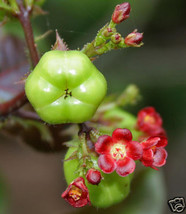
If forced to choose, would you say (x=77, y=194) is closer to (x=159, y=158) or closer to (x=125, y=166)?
(x=125, y=166)

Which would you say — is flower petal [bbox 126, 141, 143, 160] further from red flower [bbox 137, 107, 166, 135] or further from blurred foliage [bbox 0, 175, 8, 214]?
blurred foliage [bbox 0, 175, 8, 214]

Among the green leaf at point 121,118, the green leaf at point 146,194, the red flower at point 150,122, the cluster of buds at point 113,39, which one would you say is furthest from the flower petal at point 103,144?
the green leaf at point 146,194

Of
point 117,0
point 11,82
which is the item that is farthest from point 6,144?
point 117,0

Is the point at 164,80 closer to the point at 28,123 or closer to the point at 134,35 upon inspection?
the point at 28,123

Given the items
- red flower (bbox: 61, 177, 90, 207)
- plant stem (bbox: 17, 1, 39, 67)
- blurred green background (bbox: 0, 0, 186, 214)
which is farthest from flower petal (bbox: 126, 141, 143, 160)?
blurred green background (bbox: 0, 0, 186, 214)

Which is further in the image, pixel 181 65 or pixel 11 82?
pixel 181 65

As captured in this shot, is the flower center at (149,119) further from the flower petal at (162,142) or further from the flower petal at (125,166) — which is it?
the flower petal at (125,166)
